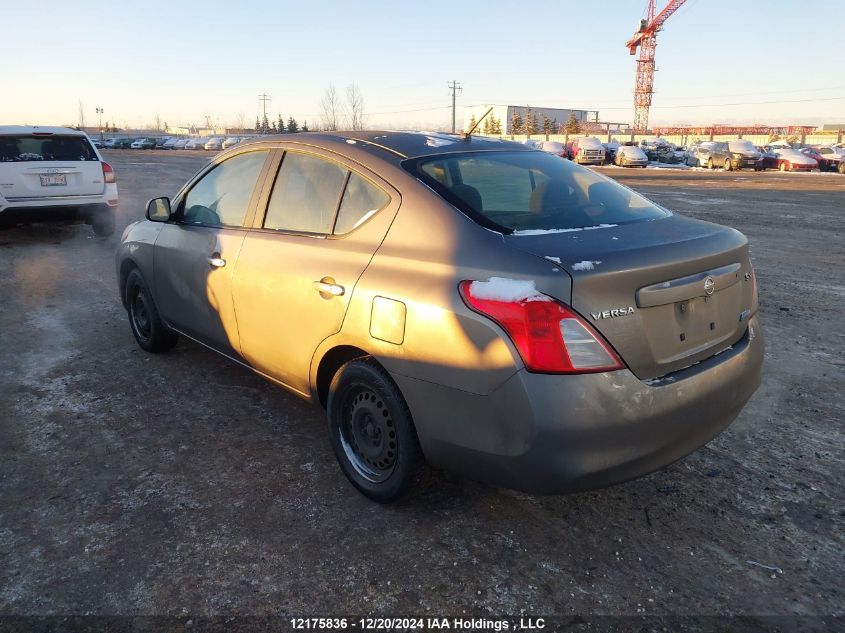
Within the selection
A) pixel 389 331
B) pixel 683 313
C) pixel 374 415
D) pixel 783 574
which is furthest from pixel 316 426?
pixel 783 574

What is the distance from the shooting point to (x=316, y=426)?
387 cm

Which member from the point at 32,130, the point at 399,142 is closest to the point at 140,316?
the point at 399,142

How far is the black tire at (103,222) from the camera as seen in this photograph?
1067cm

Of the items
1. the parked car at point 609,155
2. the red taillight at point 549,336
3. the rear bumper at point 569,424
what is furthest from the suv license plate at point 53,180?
the parked car at point 609,155

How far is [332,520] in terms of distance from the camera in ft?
9.47

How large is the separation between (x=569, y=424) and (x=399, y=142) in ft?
5.88

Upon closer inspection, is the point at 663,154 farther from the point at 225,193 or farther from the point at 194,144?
the point at 194,144

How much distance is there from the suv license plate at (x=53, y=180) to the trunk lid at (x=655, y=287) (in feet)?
31.7

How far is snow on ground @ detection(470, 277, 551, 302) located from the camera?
2.26m

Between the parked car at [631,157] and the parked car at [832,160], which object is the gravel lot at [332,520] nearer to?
the parked car at [832,160]

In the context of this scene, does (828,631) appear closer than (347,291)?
Yes

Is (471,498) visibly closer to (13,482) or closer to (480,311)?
(480,311)

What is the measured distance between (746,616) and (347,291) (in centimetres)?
202

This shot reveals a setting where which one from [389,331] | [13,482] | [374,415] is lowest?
[13,482]
